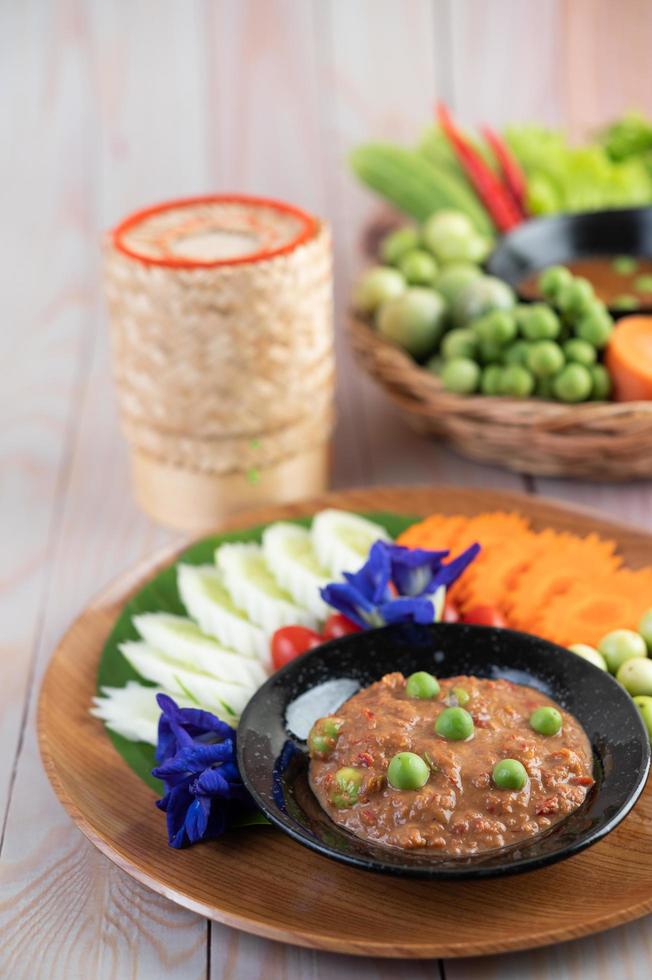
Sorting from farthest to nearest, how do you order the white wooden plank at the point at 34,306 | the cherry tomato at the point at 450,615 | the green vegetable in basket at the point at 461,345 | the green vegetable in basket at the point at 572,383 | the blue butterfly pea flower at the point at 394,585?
1. the green vegetable in basket at the point at 461,345
2. the green vegetable in basket at the point at 572,383
3. the white wooden plank at the point at 34,306
4. the cherry tomato at the point at 450,615
5. the blue butterfly pea flower at the point at 394,585

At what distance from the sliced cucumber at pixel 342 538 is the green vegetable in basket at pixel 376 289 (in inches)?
29.8

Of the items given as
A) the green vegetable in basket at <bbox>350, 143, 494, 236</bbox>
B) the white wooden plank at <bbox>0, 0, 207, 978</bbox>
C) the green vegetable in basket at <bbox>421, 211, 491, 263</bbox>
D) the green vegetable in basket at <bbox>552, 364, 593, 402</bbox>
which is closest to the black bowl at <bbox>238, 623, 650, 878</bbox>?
the white wooden plank at <bbox>0, 0, 207, 978</bbox>

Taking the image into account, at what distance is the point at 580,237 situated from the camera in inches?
137

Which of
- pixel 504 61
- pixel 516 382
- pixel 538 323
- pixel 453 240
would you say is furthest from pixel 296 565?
pixel 504 61

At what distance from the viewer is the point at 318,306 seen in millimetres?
2834

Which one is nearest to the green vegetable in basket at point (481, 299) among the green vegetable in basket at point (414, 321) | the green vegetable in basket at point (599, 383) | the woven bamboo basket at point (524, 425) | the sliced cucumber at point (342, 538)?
the green vegetable in basket at point (414, 321)

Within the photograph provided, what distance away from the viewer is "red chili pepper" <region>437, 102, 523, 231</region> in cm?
381

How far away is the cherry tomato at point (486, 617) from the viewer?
7.77 ft

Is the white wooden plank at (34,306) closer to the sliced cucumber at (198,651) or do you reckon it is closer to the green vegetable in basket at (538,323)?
the sliced cucumber at (198,651)

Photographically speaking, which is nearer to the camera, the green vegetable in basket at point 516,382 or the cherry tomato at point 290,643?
the cherry tomato at point 290,643

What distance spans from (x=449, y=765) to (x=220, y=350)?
112 centimetres

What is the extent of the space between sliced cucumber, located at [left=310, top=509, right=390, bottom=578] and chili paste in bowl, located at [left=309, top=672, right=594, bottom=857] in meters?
0.45

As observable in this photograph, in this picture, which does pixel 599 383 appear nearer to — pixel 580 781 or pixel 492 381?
pixel 492 381

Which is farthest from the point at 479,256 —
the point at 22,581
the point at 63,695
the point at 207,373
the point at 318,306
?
the point at 63,695
